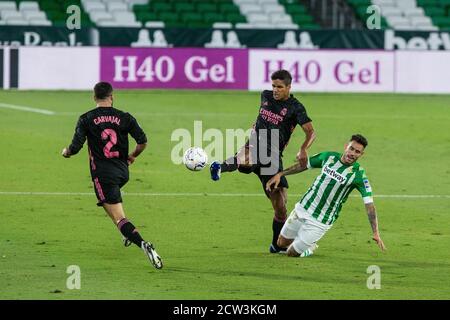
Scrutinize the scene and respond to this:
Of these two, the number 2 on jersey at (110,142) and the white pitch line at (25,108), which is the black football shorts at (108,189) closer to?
the number 2 on jersey at (110,142)

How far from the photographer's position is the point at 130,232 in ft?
39.8

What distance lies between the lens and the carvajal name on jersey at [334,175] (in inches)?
501

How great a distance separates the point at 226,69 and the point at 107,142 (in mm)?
23143

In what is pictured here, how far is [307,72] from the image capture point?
3547cm

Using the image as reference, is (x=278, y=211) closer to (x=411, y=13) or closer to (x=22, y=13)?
(x=22, y=13)

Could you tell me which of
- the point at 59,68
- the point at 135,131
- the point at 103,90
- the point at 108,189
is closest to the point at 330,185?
the point at 135,131

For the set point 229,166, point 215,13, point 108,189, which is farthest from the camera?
point 215,13

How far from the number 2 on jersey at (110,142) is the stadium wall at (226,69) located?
70.0 ft

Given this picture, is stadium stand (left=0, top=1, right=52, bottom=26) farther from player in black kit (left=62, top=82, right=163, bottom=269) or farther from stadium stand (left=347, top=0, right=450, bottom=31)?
player in black kit (left=62, top=82, right=163, bottom=269)

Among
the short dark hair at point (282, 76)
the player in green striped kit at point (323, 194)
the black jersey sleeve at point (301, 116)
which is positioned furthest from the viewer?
the black jersey sleeve at point (301, 116)

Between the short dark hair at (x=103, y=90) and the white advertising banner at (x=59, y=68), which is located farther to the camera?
the white advertising banner at (x=59, y=68)

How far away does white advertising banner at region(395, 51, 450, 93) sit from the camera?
118ft

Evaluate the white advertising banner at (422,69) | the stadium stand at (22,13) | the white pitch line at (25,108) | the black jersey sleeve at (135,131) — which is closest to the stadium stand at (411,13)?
the white advertising banner at (422,69)

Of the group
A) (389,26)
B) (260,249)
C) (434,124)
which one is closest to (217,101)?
(434,124)
